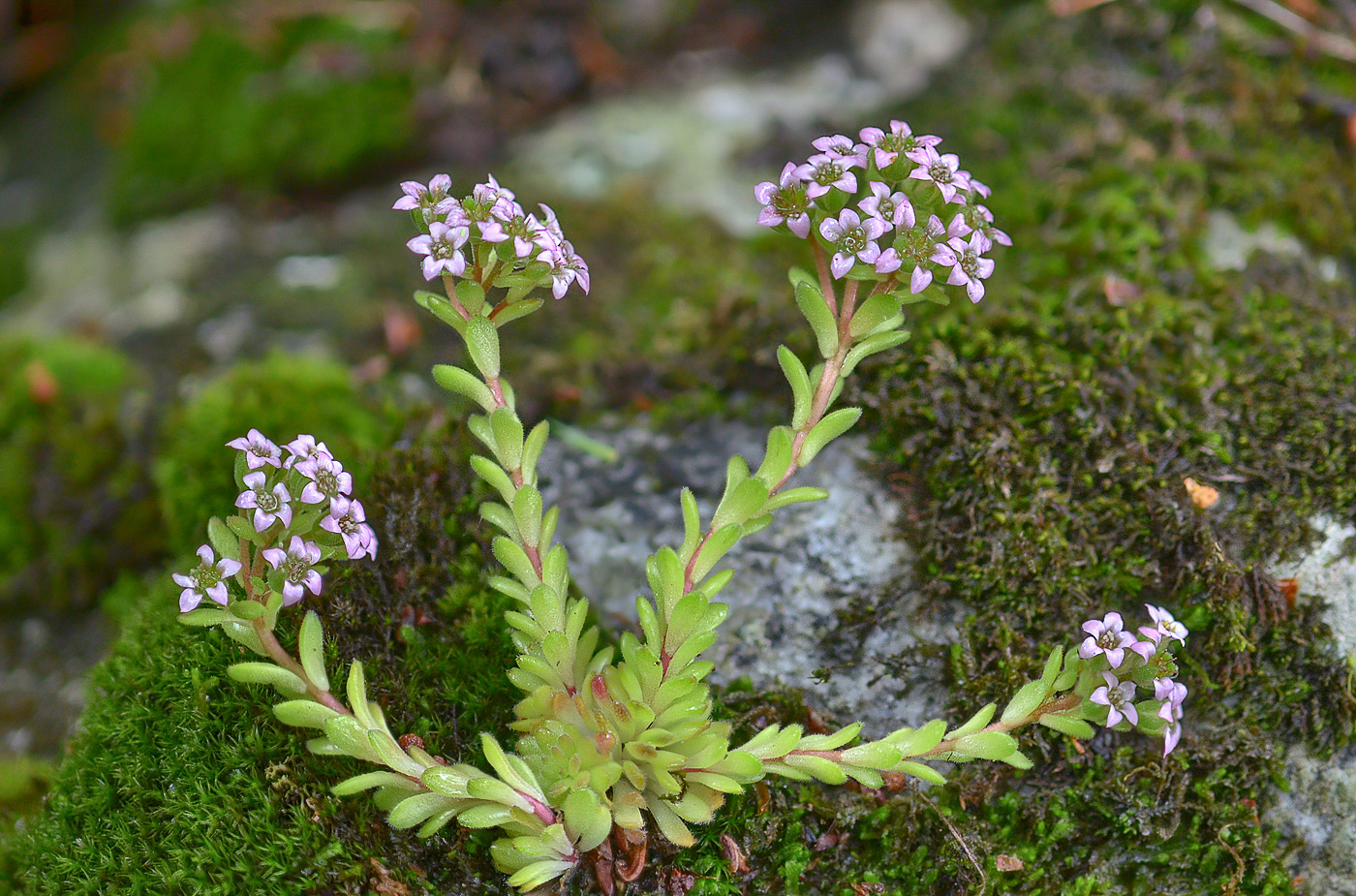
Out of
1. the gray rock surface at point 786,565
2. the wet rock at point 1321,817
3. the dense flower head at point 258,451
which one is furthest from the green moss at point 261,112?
the wet rock at point 1321,817

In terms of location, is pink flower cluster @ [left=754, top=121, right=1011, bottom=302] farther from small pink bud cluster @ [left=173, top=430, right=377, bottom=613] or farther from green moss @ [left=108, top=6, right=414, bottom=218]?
green moss @ [left=108, top=6, right=414, bottom=218]

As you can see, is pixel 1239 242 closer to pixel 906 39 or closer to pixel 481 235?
pixel 906 39

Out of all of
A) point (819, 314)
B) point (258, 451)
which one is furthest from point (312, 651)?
point (819, 314)

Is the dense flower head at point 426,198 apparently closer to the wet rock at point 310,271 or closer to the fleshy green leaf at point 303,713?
the fleshy green leaf at point 303,713

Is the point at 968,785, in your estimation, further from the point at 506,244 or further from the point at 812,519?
the point at 506,244

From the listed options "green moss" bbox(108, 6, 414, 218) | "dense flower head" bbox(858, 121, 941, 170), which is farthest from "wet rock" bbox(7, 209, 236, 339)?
"dense flower head" bbox(858, 121, 941, 170)
